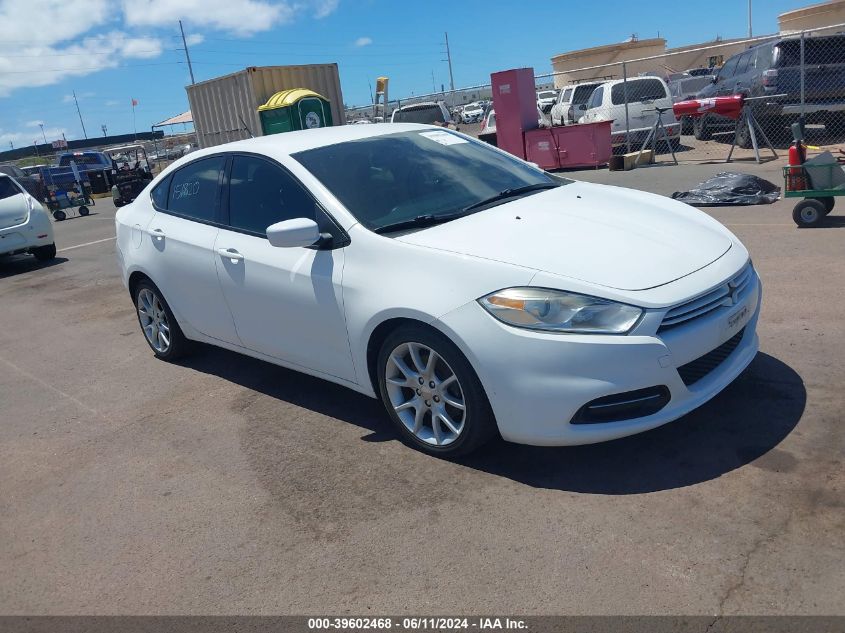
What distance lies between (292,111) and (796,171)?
1369 cm

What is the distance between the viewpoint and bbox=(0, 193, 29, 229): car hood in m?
11.7

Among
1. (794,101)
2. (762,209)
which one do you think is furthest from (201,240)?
(794,101)

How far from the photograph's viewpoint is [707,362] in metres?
3.41

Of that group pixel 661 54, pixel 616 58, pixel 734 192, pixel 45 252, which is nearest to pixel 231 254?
pixel 734 192

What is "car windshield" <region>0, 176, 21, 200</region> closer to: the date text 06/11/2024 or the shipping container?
the shipping container

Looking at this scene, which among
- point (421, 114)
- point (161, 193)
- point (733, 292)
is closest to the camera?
point (733, 292)

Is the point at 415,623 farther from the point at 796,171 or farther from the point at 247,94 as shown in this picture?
the point at 247,94

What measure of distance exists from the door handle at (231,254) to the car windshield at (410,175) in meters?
0.68

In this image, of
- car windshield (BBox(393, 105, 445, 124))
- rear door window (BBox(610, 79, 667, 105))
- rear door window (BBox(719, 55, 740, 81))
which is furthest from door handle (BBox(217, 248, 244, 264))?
car windshield (BBox(393, 105, 445, 124))

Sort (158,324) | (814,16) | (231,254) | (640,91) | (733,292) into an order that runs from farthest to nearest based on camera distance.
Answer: (814,16)
(640,91)
(158,324)
(231,254)
(733,292)

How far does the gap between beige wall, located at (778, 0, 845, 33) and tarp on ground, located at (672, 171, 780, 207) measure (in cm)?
3793

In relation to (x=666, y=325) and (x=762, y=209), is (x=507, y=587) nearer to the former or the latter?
(x=666, y=325)

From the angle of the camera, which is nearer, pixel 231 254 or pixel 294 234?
pixel 294 234

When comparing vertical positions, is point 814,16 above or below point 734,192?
above
